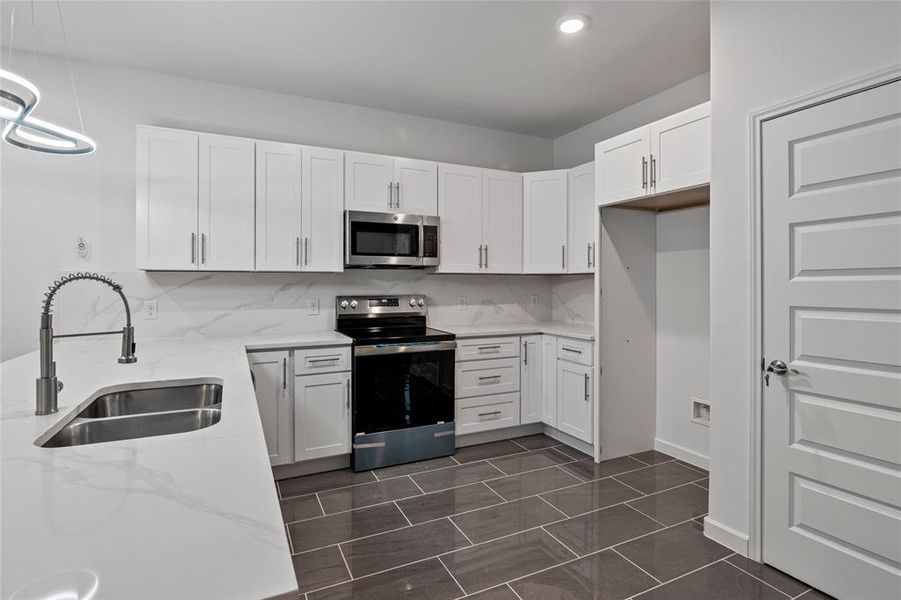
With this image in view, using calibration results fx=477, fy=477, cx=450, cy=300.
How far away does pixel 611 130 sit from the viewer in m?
4.09

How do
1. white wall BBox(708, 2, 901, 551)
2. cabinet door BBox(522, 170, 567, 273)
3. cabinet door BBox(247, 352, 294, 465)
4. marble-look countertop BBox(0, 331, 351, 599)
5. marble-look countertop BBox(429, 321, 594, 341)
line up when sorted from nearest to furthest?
marble-look countertop BBox(0, 331, 351, 599) → white wall BBox(708, 2, 901, 551) → cabinet door BBox(247, 352, 294, 465) → marble-look countertop BBox(429, 321, 594, 341) → cabinet door BBox(522, 170, 567, 273)

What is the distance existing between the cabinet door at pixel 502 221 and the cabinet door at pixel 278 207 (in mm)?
1530

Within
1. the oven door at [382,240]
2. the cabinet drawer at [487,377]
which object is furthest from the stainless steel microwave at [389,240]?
the cabinet drawer at [487,377]

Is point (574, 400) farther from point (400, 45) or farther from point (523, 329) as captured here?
point (400, 45)

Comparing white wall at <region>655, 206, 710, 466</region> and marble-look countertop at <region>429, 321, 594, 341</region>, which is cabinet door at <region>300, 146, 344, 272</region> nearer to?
marble-look countertop at <region>429, 321, 594, 341</region>

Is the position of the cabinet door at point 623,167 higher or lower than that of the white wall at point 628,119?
lower

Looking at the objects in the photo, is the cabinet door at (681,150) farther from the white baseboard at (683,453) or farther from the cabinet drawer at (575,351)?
the white baseboard at (683,453)

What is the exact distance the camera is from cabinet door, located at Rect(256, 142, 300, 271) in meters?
3.30

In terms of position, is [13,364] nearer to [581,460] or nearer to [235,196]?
[235,196]

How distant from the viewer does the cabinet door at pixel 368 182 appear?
3541 millimetres

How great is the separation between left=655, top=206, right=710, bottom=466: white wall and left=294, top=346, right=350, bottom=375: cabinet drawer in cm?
239

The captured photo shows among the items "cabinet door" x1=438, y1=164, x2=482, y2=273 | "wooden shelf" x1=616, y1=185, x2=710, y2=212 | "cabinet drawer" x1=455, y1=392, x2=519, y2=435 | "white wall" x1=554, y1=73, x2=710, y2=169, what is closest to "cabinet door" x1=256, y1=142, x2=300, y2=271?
"cabinet door" x1=438, y1=164, x2=482, y2=273

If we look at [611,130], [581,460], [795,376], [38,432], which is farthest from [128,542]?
[611,130]

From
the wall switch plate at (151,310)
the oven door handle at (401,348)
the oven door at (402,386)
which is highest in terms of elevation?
the wall switch plate at (151,310)
